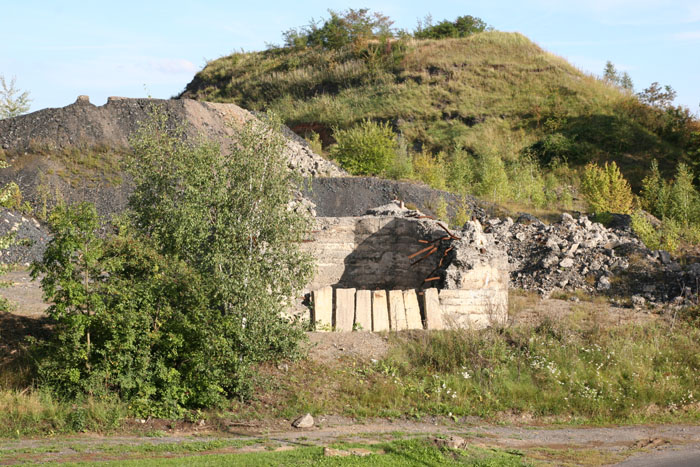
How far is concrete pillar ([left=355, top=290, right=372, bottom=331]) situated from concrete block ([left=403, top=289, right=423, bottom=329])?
0.70m

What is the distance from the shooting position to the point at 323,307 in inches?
508

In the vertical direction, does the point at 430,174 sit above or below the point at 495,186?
above

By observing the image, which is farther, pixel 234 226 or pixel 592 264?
pixel 592 264

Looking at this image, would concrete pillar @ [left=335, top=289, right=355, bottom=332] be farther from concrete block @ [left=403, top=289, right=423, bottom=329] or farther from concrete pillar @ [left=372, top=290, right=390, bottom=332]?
concrete block @ [left=403, top=289, right=423, bottom=329]

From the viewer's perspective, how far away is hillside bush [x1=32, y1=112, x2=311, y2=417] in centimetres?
938

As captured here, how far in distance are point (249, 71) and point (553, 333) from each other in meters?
48.1

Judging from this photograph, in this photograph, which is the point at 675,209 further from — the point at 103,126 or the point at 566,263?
the point at 103,126

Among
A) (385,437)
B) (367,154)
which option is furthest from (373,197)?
(385,437)

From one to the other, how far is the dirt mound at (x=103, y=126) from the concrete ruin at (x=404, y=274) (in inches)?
327

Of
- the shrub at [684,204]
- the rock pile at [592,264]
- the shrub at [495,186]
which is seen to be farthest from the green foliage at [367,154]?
the shrub at [684,204]

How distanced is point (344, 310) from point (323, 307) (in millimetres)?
428

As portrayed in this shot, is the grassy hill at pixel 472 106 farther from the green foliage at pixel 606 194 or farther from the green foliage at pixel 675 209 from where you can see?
the green foliage at pixel 675 209

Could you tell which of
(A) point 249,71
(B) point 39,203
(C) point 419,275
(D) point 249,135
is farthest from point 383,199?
(A) point 249,71

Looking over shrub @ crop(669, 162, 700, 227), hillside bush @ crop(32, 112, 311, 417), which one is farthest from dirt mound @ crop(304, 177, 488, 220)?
hillside bush @ crop(32, 112, 311, 417)
